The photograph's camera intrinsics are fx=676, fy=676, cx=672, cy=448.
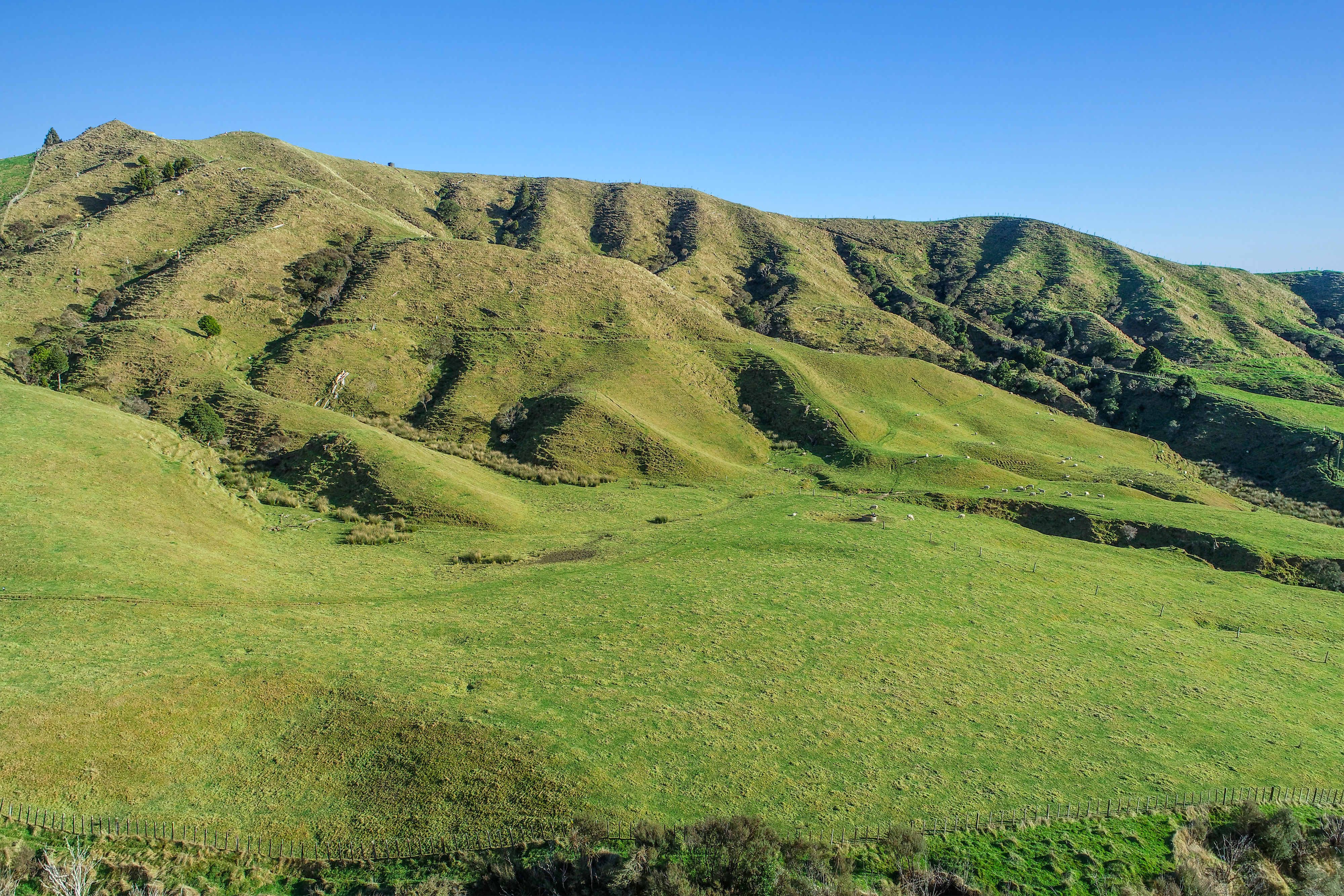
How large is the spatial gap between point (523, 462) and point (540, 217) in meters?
85.3

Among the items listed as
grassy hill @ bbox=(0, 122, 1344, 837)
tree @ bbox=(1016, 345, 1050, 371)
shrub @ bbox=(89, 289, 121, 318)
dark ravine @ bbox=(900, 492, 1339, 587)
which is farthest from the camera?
tree @ bbox=(1016, 345, 1050, 371)

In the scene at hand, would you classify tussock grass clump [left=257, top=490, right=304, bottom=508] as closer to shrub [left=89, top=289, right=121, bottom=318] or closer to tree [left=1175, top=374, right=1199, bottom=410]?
shrub [left=89, top=289, right=121, bottom=318]

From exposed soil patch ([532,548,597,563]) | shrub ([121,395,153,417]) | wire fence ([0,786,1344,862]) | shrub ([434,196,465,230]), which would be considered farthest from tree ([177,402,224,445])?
shrub ([434,196,465,230])

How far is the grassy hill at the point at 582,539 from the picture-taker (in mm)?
20812

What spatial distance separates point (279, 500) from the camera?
46.0m

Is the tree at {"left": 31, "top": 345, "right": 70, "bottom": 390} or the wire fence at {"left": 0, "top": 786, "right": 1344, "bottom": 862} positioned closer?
the wire fence at {"left": 0, "top": 786, "right": 1344, "bottom": 862}

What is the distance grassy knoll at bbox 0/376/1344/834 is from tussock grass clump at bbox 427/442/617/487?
12.1 meters

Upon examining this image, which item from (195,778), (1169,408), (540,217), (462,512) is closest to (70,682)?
(195,778)

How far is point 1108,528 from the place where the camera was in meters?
47.3

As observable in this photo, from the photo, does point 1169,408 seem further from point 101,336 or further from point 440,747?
point 101,336

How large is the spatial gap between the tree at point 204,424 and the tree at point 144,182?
59245 millimetres

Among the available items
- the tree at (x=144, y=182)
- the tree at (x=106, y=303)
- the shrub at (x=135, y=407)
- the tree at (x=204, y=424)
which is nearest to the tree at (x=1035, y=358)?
the tree at (x=204, y=424)

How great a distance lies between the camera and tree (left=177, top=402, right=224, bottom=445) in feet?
167

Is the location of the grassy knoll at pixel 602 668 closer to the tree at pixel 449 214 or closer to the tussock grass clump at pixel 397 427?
the tussock grass clump at pixel 397 427
